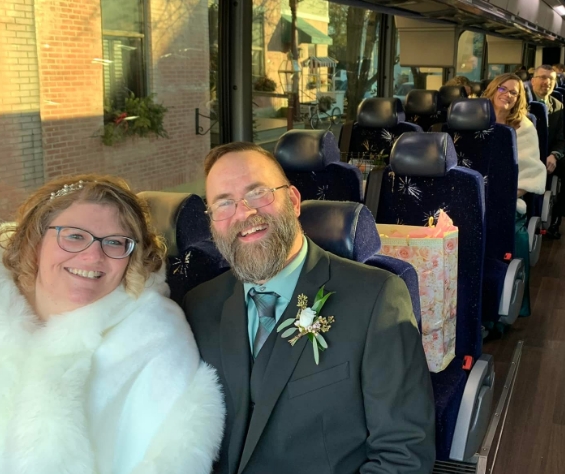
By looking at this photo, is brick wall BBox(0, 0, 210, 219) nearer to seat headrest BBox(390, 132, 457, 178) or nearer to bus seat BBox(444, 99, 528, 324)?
seat headrest BBox(390, 132, 457, 178)

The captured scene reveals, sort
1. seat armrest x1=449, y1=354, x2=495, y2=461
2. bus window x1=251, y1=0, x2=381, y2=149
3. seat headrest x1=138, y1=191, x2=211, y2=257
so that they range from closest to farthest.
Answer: seat headrest x1=138, y1=191, x2=211, y2=257, seat armrest x1=449, y1=354, x2=495, y2=461, bus window x1=251, y1=0, x2=381, y2=149

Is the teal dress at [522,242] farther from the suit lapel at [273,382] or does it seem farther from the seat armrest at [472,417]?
the suit lapel at [273,382]

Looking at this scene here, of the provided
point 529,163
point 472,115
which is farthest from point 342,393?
point 529,163

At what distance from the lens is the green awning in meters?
4.87

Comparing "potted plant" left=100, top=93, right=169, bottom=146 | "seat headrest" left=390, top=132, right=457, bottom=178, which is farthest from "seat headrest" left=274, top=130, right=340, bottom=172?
"potted plant" left=100, top=93, right=169, bottom=146

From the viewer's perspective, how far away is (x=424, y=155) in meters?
2.89

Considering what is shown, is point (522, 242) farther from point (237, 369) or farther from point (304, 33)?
point (237, 369)

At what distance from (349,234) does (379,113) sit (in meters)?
3.07

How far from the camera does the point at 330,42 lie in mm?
6172

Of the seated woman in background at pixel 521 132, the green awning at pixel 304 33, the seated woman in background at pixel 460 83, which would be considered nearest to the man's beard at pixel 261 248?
the seated woman in background at pixel 521 132

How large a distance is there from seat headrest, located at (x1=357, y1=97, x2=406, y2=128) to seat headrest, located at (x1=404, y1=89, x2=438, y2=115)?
126 centimetres

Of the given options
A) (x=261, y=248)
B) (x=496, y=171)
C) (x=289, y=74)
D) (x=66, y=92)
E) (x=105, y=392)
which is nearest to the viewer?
(x=105, y=392)

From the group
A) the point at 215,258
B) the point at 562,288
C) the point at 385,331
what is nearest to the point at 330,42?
the point at 562,288

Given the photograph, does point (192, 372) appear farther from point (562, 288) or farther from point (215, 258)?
point (562, 288)
